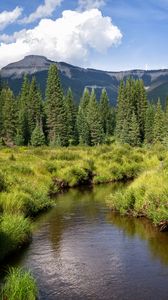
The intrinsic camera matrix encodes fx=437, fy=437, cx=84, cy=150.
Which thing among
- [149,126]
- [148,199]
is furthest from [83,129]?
[148,199]

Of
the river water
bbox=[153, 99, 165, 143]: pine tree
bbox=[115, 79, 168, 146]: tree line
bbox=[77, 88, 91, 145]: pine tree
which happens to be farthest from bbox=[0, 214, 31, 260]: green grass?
bbox=[153, 99, 165, 143]: pine tree

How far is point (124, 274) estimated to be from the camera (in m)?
17.3

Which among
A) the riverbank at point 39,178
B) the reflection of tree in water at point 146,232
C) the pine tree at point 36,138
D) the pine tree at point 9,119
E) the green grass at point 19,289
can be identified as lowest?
the reflection of tree in water at point 146,232

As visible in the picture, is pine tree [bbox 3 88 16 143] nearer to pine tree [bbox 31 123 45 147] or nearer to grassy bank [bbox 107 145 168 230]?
pine tree [bbox 31 123 45 147]

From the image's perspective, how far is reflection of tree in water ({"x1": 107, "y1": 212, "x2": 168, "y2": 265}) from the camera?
20.2 meters

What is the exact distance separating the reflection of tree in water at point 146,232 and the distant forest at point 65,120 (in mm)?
75336

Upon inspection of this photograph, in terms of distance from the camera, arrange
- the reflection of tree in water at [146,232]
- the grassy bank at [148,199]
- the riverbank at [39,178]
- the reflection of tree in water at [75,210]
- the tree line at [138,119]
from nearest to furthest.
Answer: the reflection of tree in water at [146,232] → the riverbank at [39,178] → the grassy bank at [148,199] → the reflection of tree in water at [75,210] → the tree line at [138,119]

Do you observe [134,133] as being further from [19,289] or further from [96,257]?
[19,289]

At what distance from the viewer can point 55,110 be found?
356ft

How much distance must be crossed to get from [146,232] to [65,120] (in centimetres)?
8665

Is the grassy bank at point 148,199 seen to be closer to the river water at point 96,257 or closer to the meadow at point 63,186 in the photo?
the meadow at point 63,186

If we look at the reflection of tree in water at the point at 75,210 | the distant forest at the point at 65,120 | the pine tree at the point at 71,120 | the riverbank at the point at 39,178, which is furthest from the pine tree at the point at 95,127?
the reflection of tree in water at the point at 75,210

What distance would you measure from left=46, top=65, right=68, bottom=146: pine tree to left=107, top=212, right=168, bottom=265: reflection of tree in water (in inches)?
3099

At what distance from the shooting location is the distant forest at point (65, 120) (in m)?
107
